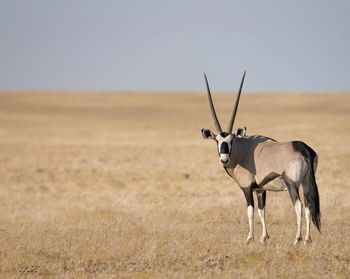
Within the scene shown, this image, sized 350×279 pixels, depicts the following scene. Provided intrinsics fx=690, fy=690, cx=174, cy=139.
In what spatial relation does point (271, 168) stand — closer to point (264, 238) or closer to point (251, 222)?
point (251, 222)

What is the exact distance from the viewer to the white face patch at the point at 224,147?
11133mm

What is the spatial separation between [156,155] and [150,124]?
2630 cm

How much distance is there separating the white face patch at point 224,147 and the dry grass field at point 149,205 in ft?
4.18

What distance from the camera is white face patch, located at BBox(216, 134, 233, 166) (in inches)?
438

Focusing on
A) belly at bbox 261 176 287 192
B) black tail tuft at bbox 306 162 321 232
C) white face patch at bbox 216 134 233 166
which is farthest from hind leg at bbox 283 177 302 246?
white face patch at bbox 216 134 233 166

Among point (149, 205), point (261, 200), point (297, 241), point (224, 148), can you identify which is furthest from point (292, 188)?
point (149, 205)

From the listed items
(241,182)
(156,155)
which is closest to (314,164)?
(241,182)

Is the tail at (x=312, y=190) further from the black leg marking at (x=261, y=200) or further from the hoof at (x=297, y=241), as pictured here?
the black leg marking at (x=261, y=200)

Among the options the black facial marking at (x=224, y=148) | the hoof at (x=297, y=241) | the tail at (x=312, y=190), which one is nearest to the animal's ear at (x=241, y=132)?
the black facial marking at (x=224, y=148)

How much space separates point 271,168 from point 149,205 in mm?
9220

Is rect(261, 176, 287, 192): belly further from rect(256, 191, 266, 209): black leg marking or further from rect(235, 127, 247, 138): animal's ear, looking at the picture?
rect(235, 127, 247, 138): animal's ear

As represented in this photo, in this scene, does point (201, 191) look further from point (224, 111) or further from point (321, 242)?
point (224, 111)

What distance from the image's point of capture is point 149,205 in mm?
20094

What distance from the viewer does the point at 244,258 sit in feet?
31.8
